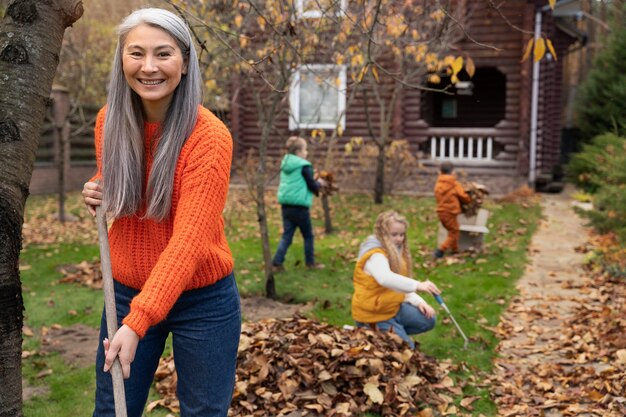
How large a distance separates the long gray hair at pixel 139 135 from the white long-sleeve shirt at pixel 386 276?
273 cm

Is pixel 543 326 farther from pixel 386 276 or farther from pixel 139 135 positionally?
pixel 139 135

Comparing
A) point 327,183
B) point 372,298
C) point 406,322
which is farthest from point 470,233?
point 372,298

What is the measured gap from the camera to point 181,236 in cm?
201

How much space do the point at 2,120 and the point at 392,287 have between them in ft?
10.0

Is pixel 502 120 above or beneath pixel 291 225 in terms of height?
above

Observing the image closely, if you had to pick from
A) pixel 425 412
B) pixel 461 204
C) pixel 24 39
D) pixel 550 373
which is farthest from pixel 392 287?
pixel 461 204

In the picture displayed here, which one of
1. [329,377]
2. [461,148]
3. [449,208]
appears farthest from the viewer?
[461,148]

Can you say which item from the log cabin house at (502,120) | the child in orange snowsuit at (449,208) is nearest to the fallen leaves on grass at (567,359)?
the child in orange snowsuit at (449,208)

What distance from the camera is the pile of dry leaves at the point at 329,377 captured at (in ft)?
13.4

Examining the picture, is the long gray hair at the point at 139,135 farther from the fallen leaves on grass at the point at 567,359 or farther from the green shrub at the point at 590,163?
the green shrub at the point at 590,163

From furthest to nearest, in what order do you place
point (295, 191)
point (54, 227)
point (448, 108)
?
point (448, 108) → point (54, 227) → point (295, 191)

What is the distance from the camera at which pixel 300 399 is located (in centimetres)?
410

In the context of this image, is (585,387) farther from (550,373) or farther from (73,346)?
(73,346)

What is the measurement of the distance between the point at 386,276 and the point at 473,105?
17.5 m
